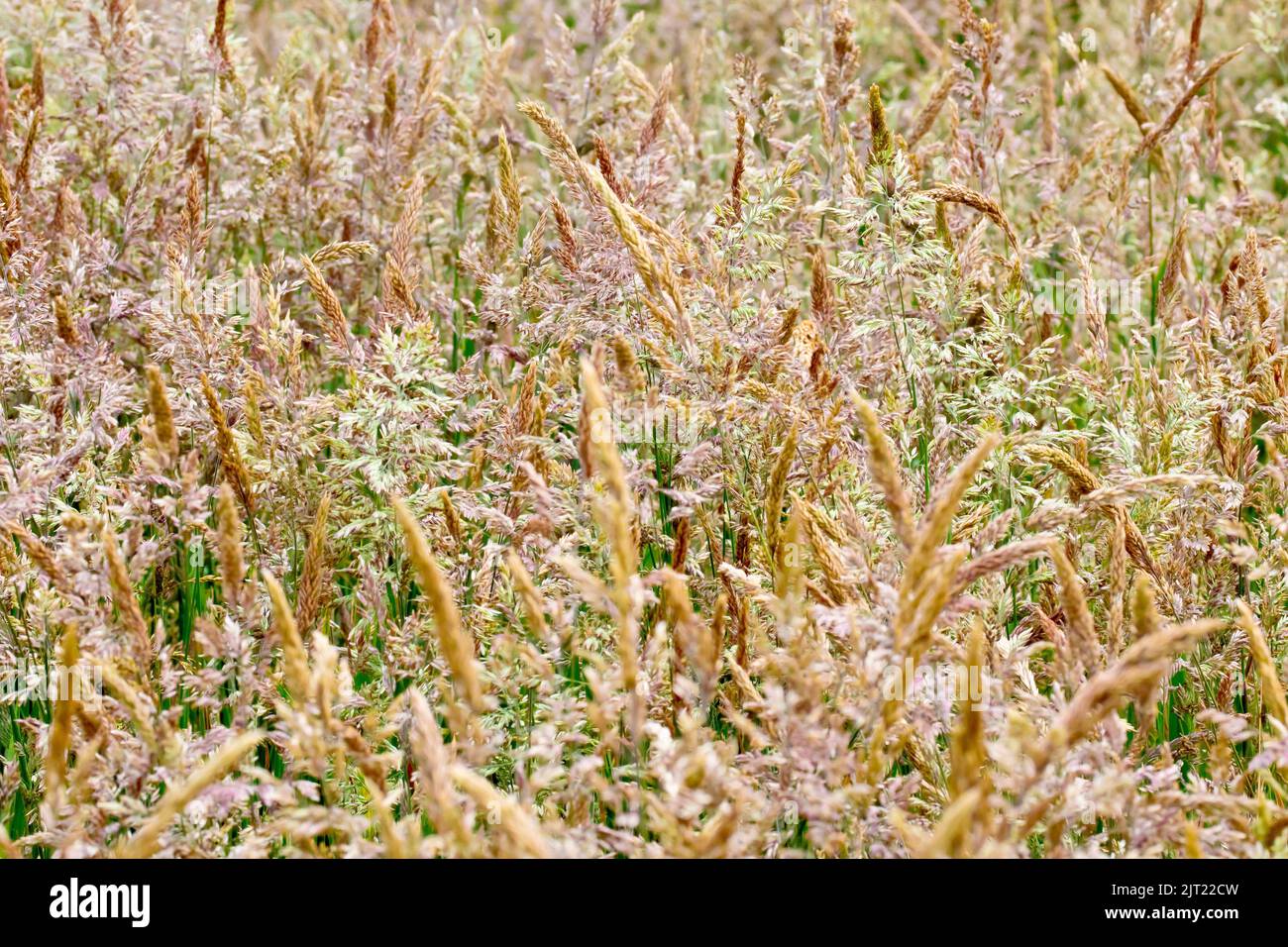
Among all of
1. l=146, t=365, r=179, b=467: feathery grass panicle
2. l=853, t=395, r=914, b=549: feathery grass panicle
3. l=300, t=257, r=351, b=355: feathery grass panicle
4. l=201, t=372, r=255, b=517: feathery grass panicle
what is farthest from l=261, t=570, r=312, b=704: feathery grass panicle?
l=300, t=257, r=351, b=355: feathery grass panicle

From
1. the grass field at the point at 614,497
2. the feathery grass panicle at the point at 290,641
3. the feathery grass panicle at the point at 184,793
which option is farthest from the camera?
the grass field at the point at 614,497

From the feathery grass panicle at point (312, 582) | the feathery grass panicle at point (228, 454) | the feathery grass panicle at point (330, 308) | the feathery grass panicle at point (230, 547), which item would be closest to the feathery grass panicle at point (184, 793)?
the feathery grass panicle at point (230, 547)

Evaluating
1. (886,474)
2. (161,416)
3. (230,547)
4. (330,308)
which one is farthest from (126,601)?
(886,474)

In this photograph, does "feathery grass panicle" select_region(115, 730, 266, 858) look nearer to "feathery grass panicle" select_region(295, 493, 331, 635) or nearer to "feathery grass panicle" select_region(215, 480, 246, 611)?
"feathery grass panicle" select_region(215, 480, 246, 611)

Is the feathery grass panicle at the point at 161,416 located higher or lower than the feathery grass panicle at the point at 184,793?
higher

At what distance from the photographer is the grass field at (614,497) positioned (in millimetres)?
1629

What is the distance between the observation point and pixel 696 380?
2.20 m

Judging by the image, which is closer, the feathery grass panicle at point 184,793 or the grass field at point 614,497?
the feathery grass panicle at point 184,793

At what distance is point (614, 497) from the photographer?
157cm

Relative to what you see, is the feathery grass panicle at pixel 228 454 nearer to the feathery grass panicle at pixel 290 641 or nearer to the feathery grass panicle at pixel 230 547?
the feathery grass panicle at pixel 230 547

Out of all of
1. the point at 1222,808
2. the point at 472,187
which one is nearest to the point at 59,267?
the point at 472,187
